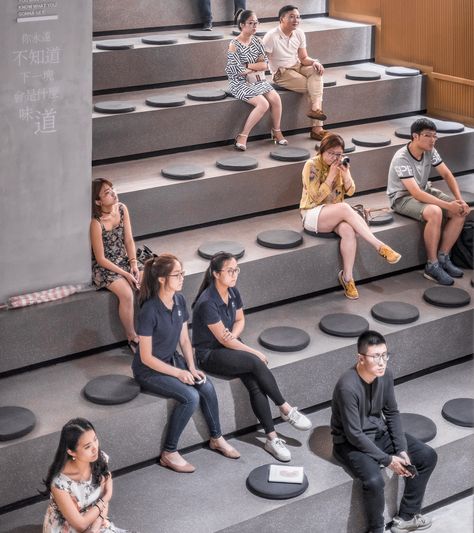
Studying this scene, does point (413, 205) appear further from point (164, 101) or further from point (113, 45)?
point (113, 45)

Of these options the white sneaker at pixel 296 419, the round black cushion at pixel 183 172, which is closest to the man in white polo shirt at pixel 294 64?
the round black cushion at pixel 183 172

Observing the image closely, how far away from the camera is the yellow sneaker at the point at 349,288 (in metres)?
6.72

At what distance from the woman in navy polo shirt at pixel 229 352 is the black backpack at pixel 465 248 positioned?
197cm

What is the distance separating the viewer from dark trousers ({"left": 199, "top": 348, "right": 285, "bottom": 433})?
566 cm

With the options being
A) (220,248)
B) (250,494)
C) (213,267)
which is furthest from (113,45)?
(250,494)

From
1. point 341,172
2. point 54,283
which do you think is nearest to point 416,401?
point 341,172

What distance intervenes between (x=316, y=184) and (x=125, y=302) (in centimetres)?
160

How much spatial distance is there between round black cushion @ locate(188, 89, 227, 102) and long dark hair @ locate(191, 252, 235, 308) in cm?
202

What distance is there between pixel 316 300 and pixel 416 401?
3.05 ft

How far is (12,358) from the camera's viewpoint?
5656mm

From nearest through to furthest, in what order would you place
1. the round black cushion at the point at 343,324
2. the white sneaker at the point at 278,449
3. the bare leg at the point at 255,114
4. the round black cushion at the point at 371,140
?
the white sneaker at the point at 278,449 < the round black cushion at the point at 343,324 < the bare leg at the point at 255,114 < the round black cushion at the point at 371,140

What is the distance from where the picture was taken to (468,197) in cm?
752

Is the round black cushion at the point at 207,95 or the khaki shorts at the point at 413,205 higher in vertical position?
the round black cushion at the point at 207,95

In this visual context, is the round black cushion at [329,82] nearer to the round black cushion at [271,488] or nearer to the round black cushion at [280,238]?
the round black cushion at [280,238]
